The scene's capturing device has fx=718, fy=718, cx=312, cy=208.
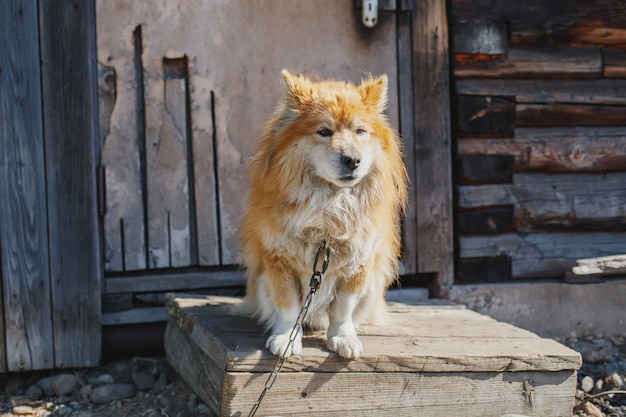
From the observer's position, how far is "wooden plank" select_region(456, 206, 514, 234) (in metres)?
5.01

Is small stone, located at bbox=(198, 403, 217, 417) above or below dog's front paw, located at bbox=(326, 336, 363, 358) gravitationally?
below

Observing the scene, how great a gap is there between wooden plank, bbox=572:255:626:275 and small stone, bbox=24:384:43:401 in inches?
136

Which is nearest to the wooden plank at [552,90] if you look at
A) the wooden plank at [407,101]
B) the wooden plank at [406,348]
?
the wooden plank at [407,101]

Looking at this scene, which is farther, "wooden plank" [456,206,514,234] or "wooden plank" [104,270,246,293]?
"wooden plank" [456,206,514,234]

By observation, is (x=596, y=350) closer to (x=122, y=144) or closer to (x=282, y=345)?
(x=282, y=345)

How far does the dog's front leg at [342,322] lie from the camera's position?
3404 millimetres

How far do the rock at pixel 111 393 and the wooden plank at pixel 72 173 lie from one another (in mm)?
313

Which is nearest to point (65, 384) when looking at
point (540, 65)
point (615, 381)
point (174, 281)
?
point (174, 281)

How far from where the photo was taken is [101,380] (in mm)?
4605

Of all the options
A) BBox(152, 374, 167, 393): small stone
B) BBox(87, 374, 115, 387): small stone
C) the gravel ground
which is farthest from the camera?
BBox(87, 374, 115, 387): small stone

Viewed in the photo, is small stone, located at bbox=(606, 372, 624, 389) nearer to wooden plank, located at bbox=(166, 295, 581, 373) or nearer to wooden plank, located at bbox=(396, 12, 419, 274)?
wooden plank, located at bbox=(166, 295, 581, 373)

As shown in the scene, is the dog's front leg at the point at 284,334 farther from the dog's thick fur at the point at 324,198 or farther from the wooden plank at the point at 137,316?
the wooden plank at the point at 137,316

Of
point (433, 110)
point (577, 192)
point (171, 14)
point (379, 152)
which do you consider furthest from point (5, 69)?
point (577, 192)

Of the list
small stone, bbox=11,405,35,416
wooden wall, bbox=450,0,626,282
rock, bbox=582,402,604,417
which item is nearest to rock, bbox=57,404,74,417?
small stone, bbox=11,405,35,416
